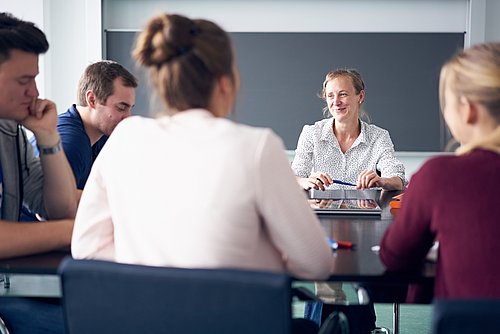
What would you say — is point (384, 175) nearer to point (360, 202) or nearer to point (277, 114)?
point (360, 202)

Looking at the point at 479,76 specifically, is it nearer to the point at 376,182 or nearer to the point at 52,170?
the point at 52,170

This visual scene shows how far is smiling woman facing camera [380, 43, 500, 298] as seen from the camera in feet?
4.60

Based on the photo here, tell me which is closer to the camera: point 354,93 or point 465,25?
point 354,93

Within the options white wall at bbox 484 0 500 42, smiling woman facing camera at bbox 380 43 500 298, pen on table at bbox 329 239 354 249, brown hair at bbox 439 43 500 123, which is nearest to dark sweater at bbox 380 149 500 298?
smiling woman facing camera at bbox 380 43 500 298

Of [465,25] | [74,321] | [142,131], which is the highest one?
[465,25]

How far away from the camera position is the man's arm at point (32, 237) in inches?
67.0

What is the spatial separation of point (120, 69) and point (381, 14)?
2.99 m

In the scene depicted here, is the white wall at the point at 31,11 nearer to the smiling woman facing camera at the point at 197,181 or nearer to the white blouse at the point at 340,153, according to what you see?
the white blouse at the point at 340,153

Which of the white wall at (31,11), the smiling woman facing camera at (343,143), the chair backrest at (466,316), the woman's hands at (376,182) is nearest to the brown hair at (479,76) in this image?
the chair backrest at (466,316)

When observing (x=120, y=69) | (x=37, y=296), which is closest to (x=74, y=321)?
(x=37, y=296)

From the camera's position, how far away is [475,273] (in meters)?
1.41

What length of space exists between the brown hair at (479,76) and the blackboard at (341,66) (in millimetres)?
3851

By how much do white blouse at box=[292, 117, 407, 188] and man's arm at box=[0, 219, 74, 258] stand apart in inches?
69.9

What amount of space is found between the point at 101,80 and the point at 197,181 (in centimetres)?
157
